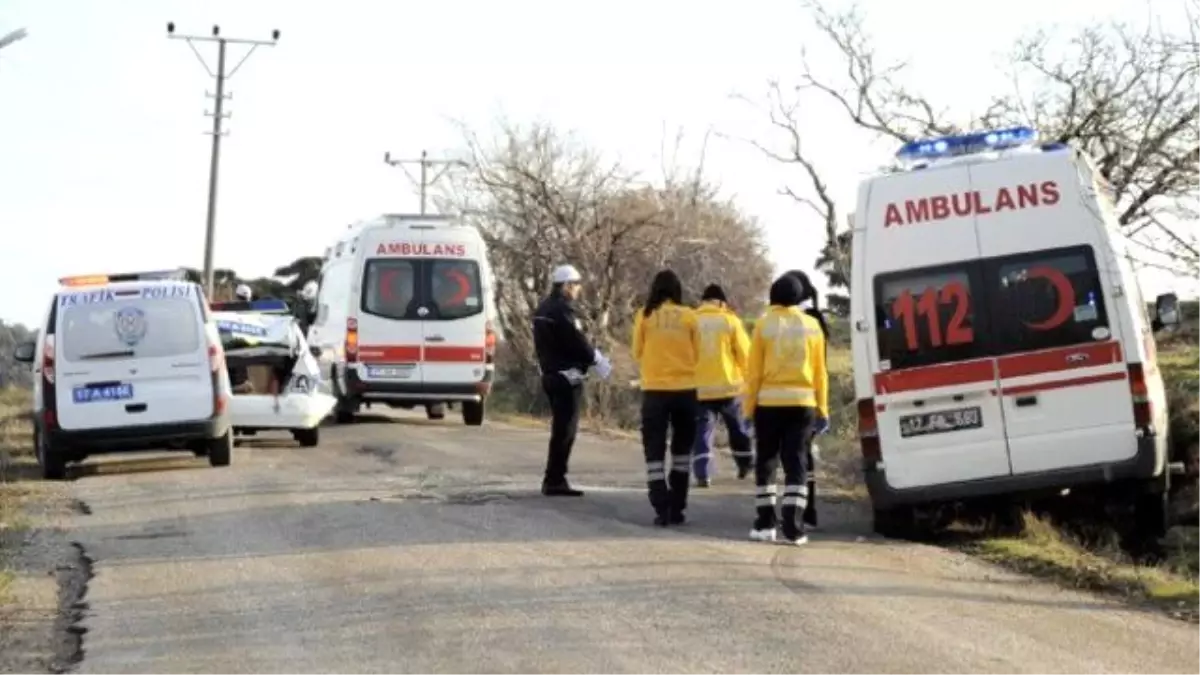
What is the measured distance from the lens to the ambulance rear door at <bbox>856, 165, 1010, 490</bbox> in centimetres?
1288

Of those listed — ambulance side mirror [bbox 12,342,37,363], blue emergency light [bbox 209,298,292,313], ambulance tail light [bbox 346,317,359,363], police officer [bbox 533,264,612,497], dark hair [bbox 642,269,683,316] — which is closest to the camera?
dark hair [bbox 642,269,683,316]

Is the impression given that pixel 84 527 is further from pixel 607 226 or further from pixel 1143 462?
pixel 607 226

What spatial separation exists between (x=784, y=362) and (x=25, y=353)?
32.9 feet

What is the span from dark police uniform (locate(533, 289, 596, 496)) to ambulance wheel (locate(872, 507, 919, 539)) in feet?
9.10

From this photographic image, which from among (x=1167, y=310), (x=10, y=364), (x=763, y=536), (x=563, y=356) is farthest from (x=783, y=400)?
(x=10, y=364)

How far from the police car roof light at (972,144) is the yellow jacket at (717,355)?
210 centimetres

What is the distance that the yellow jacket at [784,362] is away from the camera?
42.0ft

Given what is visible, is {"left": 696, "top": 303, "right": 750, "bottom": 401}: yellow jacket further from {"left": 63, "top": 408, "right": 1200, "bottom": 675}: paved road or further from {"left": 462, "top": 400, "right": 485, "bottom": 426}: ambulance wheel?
{"left": 462, "top": 400, "right": 485, "bottom": 426}: ambulance wheel

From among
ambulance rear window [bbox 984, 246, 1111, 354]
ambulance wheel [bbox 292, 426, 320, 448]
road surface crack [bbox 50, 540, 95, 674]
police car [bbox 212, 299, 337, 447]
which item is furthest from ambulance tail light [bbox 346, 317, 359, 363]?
ambulance rear window [bbox 984, 246, 1111, 354]

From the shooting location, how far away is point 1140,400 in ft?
41.3

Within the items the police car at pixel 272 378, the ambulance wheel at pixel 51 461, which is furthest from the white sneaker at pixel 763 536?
the police car at pixel 272 378

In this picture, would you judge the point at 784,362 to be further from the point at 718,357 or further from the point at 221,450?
the point at 221,450

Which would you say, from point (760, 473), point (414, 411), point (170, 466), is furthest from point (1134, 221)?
point (414, 411)

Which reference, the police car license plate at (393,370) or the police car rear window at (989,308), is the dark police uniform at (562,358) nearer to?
the police car rear window at (989,308)
